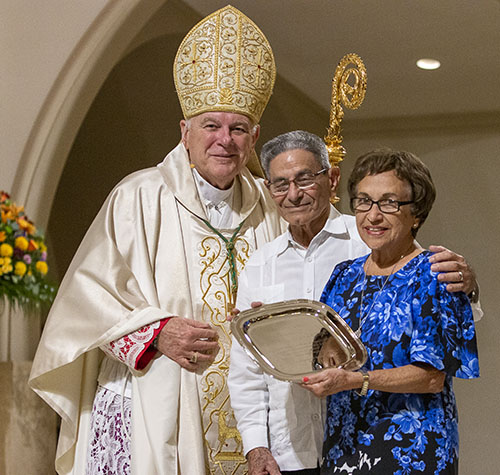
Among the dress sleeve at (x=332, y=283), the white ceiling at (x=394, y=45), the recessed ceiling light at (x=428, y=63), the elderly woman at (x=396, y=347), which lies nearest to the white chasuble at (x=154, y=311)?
the dress sleeve at (x=332, y=283)

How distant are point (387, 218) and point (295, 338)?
1.41 ft

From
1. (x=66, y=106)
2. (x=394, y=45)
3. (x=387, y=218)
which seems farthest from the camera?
(x=394, y=45)

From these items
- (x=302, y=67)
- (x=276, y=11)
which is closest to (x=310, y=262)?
(x=276, y=11)

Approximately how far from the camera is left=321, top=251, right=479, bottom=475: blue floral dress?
94.0 inches

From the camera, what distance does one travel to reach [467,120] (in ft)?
29.6

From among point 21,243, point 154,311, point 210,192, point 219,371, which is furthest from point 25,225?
point 219,371

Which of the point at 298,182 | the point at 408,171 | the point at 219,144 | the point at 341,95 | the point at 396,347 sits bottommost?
the point at 396,347

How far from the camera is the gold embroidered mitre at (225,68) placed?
3771 millimetres

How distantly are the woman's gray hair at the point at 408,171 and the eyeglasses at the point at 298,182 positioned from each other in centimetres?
38

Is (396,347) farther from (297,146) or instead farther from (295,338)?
(297,146)

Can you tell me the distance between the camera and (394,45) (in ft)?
23.7

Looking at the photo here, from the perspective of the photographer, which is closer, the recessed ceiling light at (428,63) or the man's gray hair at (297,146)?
the man's gray hair at (297,146)

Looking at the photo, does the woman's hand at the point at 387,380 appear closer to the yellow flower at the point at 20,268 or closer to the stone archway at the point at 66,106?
the yellow flower at the point at 20,268

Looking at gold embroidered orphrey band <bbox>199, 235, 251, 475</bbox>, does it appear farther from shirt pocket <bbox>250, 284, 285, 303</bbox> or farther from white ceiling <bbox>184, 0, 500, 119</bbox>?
white ceiling <bbox>184, 0, 500, 119</bbox>
